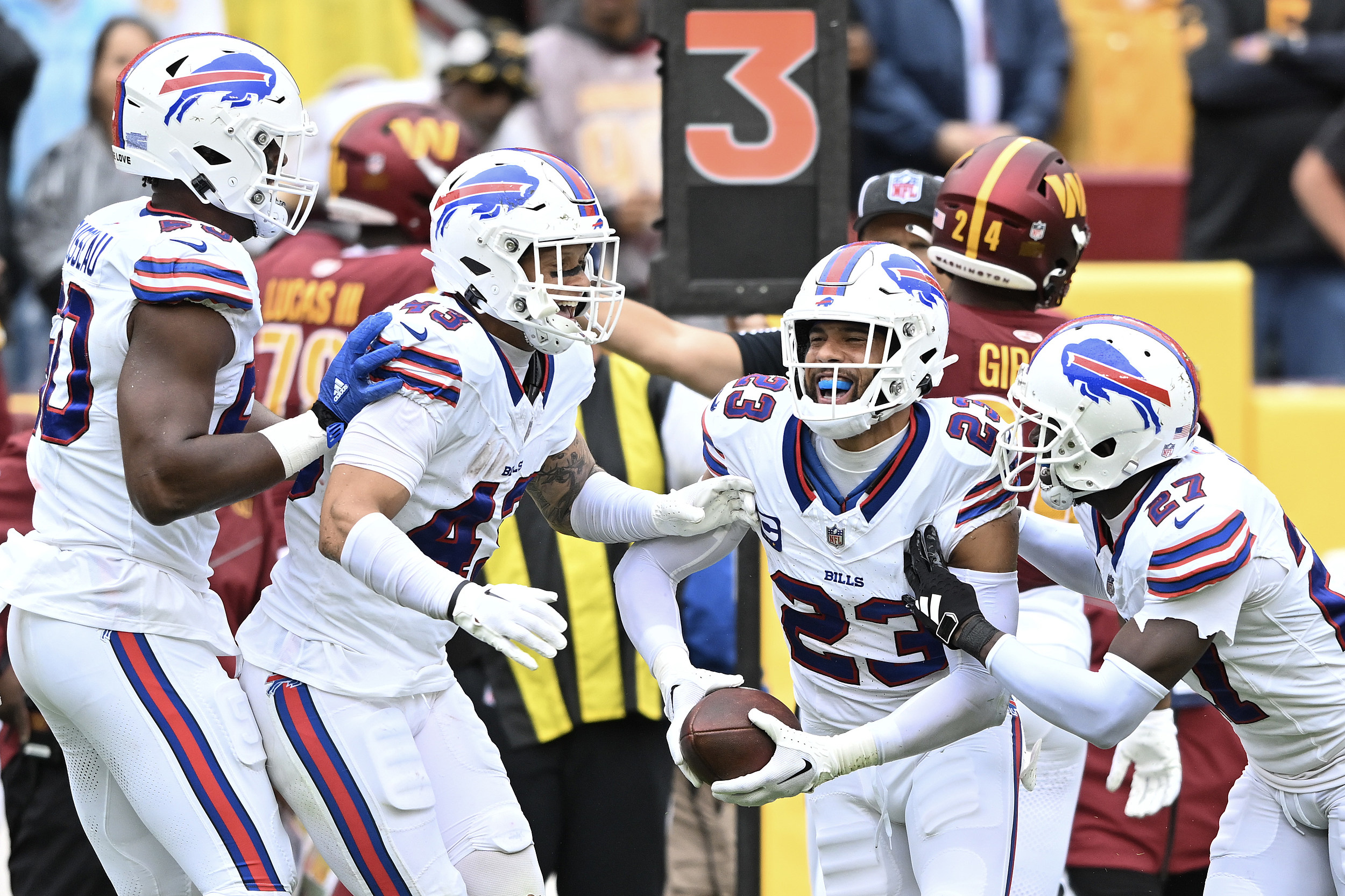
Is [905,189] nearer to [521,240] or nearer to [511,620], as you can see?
[521,240]

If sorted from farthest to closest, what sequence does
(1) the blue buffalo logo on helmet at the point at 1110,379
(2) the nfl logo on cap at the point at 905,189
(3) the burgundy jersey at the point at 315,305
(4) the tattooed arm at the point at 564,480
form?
1. (3) the burgundy jersey at the point at 315,305
2. (2) the nfl logo on cap at the point at 905,189
3. (4) the tattooed arm at the point at 564,480
4. (1) the blue buffalo logo on helmet at the point at 1110,379

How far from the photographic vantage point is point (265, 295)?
5.52 meters

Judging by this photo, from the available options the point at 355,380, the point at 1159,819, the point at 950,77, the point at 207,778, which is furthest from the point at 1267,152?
the point at 207,778

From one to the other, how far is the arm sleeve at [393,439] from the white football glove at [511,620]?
0.29 metres

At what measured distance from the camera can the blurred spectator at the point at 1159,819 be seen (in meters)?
5.13

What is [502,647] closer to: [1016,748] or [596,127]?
[1016,748]

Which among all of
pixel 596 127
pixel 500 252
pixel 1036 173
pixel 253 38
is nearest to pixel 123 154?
pixel 500 252

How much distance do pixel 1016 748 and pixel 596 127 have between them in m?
4.45

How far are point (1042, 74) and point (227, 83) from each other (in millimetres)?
4772

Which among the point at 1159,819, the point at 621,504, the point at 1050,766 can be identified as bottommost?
the point at 1159,819

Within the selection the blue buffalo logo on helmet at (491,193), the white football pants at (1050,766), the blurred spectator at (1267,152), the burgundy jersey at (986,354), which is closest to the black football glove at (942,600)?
the burgundy jersey at (986,354)

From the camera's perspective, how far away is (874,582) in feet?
12.4

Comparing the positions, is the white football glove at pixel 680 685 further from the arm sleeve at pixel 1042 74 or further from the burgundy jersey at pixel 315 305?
the arm sleeve at pixel 1042 74

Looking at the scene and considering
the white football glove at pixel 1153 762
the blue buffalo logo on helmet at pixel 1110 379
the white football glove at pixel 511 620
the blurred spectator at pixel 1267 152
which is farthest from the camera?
the blurred spectator at pixel 1267 152
